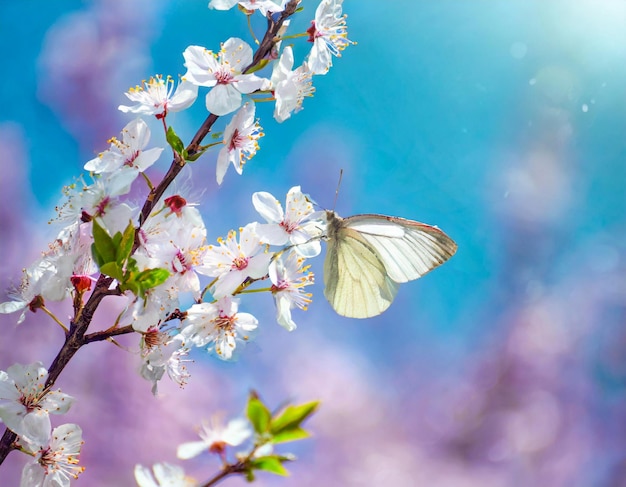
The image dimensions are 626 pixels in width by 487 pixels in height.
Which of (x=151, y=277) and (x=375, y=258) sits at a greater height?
(x=375, y=258)

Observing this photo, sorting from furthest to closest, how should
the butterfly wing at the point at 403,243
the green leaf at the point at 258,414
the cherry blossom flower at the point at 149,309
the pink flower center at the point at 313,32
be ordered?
the butterfly wing at the point at 403,243 < the pink flower center at the point at 313,32 < the cherry blossom flower at the point at 149,309 < the green leaf at the point at 258,414

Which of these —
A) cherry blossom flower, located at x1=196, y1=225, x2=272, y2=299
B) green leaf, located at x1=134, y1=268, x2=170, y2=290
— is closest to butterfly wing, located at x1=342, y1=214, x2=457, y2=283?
cherry blossom flower, located at x1=196, y1=225, x2=272, y2=299

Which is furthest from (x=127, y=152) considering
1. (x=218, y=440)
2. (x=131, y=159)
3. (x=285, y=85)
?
(x=218, y=440)

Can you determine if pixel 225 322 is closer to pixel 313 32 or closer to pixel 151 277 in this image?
pixel 151 277

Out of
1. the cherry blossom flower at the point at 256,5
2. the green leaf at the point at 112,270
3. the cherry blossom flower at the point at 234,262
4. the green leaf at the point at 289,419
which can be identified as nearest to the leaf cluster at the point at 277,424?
the green leaf at the point at 289,419

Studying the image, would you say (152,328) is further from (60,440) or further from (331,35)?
(331,35)

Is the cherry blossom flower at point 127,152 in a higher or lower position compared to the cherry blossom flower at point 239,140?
lower

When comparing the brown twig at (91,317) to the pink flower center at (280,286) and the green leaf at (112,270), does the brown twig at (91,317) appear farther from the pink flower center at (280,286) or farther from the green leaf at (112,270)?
the pink flower center at (280,286)
